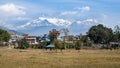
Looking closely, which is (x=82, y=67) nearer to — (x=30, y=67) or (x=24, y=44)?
A: (x=30, y=67)

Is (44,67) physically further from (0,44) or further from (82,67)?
(0,44)

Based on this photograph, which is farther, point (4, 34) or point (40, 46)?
point (4, 34)

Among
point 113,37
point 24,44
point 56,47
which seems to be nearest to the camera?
point 56,47

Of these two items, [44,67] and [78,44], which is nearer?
[44,67]

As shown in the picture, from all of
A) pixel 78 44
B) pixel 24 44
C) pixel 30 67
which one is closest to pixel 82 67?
pixel 30 67

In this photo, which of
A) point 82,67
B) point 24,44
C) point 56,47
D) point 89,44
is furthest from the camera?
point 89,44

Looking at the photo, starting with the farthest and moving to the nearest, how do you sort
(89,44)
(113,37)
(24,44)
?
(113,37)
(89,44)
(24,44)

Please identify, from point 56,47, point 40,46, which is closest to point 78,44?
point 56,47

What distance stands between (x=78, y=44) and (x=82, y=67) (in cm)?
9530

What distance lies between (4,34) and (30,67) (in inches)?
5767

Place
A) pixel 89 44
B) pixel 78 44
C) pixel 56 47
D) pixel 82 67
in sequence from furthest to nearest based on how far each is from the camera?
pixel 89 44
pixel 78 44
pixel 56 47
pixel 82 67

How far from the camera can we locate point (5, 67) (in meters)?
38.5

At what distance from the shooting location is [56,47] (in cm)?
11844

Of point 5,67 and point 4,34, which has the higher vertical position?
point 4,34
